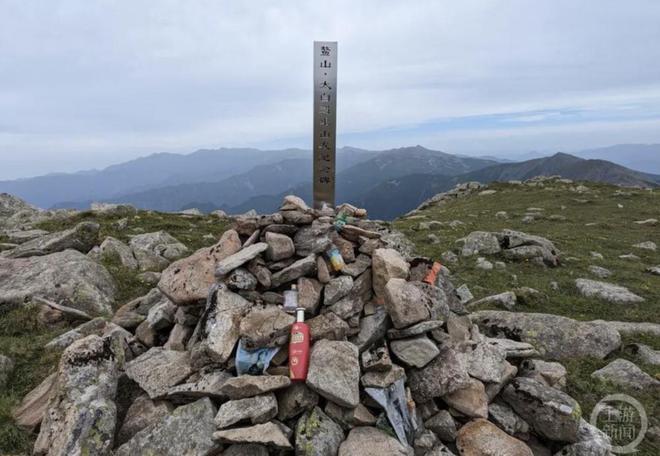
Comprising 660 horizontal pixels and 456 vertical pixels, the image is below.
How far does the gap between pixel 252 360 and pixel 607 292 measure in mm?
19090

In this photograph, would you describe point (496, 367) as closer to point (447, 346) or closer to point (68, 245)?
point (447, 346)

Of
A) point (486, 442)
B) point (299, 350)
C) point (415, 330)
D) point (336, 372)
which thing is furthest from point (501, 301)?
point (299, 350)

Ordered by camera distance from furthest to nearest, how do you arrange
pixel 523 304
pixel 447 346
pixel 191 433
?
pixel 523 304 < pixel 447 346 < pixel 191 433

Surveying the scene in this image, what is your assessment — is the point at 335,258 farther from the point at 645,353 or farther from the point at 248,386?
the point at 645,353

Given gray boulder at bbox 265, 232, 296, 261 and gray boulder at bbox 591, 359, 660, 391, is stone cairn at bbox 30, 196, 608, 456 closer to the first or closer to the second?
gray boulder at bbox 265, 232, 296, 261

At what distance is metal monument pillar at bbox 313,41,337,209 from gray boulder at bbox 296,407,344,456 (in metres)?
8.29

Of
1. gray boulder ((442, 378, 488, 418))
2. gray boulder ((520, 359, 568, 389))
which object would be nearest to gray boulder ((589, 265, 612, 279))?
gray boulder ((520, 359, 568, 389))

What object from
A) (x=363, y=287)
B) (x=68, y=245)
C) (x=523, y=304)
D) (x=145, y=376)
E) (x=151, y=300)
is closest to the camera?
(x=145, y=376)

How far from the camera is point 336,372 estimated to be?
8062 millimetres

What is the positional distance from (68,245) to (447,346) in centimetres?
2102

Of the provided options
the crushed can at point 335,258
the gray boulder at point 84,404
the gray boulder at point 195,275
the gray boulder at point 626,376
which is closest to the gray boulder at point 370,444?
the crushed can at point 335,258

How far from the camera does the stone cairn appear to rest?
7.52 meters

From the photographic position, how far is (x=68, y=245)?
20.3 meters

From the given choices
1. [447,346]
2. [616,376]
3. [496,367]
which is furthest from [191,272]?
[616,376]
